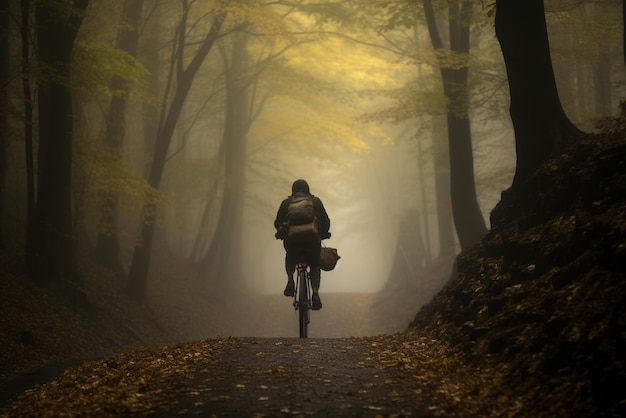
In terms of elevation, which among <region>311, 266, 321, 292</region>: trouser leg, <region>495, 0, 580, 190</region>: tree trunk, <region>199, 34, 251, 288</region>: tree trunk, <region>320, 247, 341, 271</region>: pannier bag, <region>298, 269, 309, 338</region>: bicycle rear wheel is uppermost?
<region>199, 34, 251, 288</region>: tree trunk

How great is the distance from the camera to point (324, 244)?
15.2m

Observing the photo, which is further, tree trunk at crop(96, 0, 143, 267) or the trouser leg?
tree trunk at crop(96, 0, 143, 267)

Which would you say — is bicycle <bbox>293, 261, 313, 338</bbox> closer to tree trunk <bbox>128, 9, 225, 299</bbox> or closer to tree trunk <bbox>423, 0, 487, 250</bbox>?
tree trunk <bbox>423, 0, 487, 250</bbox>

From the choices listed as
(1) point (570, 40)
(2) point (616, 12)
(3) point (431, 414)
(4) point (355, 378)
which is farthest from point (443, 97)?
(3) point (431, 414)

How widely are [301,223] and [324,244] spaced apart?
248 inches

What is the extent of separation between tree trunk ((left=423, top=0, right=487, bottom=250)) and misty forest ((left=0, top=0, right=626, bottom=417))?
49 mm

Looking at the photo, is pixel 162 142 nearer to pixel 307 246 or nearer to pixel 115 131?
pixel 115 131

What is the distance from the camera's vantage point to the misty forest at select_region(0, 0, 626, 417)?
551 centimetres

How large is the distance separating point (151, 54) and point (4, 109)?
423 inches

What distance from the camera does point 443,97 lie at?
44.5ft

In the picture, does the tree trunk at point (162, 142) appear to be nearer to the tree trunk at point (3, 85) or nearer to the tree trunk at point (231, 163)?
the tree trunk at point (3, 85)

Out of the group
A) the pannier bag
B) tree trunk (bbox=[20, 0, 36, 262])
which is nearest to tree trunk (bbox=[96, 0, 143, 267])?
tree trunk (bbox=[20, 0, 36, 262])

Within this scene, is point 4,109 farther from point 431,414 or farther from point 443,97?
point 431,414

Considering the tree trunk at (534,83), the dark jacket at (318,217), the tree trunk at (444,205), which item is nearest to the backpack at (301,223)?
the dark jacket at (318,217)
